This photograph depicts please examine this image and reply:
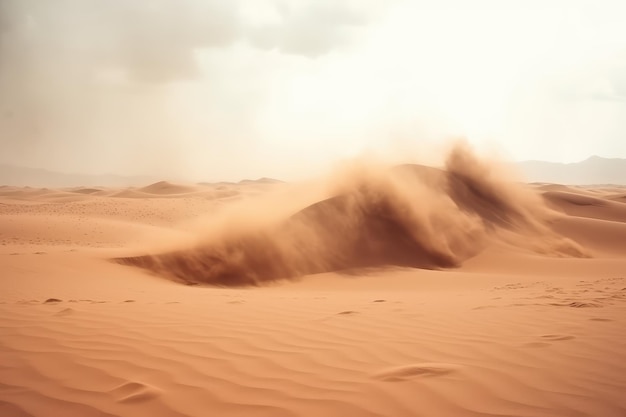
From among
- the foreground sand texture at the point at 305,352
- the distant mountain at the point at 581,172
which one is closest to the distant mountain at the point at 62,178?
the distant mountain at the point at 581,172

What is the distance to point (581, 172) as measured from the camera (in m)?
164

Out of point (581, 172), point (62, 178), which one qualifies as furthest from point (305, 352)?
point (62, 178)

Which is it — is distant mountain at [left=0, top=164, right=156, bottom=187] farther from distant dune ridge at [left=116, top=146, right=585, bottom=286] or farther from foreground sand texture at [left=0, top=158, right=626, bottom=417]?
foreground sand texture at [left=0, top=158, right=626, bottom=417]

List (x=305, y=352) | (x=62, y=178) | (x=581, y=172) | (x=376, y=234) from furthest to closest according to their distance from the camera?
(x=62, y=178)
(x=581, y=172)
(x=376, y=234)
(x=305, y=352)

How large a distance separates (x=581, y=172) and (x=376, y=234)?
597ft

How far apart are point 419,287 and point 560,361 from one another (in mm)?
5196

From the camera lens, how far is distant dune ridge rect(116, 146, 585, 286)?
9.40 metres

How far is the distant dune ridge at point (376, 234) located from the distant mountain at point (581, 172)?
13702 cm

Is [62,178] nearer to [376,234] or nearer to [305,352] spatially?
[376,234]

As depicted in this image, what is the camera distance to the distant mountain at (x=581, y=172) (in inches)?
5699

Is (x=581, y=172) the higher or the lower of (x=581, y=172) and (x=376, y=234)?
the higher

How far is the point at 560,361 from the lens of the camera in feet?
10.4

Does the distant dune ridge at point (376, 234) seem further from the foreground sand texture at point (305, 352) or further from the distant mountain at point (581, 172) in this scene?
the distant mountain at point (581, 172)

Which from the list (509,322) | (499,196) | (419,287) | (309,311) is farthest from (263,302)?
(499,196)
